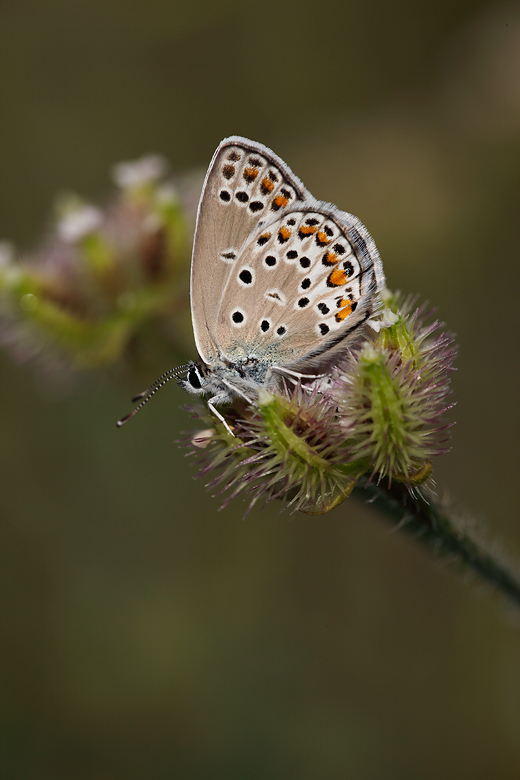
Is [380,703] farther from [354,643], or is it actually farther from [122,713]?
[122,713]

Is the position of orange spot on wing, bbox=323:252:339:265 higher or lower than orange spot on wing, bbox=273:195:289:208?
lower

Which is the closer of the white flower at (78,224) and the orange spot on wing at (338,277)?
the orange spot on wing at (338,277)

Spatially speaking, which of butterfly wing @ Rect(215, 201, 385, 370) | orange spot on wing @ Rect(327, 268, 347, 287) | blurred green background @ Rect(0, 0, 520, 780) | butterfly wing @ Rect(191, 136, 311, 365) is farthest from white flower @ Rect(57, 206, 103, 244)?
orange spot on wing @ Rect(327, 268, 347, 287)

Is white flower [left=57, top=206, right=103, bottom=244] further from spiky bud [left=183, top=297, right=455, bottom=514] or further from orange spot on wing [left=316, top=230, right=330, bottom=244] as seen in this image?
spiky bud [left=183, top=297, right=455, bottom=514]

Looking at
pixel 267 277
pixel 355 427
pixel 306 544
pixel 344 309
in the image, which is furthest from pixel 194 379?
pixel 306 544

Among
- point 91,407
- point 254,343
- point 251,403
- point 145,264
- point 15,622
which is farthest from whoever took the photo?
point 91,407

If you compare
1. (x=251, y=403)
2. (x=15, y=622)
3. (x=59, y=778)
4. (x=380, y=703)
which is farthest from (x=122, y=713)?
(x=251, y=403)

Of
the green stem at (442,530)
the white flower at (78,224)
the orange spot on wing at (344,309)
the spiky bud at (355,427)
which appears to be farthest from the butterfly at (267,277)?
the white flower at (78,224)

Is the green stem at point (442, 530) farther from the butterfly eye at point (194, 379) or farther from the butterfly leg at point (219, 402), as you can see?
the butterfly eye at point (194, 379)
